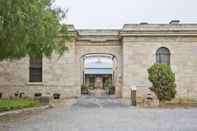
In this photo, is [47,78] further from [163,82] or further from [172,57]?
[163,82]

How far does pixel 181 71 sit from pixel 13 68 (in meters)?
15.9

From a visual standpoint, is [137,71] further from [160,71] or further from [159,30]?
[160,71]

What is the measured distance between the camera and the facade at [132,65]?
1574 inches

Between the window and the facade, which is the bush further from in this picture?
the window

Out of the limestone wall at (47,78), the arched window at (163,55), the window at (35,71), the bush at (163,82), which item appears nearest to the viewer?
the bush at (163,82)

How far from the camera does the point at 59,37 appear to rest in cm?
2561

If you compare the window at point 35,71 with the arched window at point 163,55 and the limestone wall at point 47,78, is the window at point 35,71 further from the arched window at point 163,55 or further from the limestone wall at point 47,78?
the arched window at point 163,55

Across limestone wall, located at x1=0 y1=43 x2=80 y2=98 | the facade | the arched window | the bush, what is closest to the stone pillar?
the facade

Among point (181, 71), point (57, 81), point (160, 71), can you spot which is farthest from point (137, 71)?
point (160, 71)

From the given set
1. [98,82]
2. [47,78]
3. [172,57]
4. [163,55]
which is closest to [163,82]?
[172,57]

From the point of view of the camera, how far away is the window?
40.8 metres

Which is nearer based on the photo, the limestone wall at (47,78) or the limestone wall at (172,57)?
the limestone wall at (172,57)

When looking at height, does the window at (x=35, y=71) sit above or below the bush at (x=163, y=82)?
above

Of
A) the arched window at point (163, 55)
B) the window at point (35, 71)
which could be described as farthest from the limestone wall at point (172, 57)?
the window at point (35, 71)
